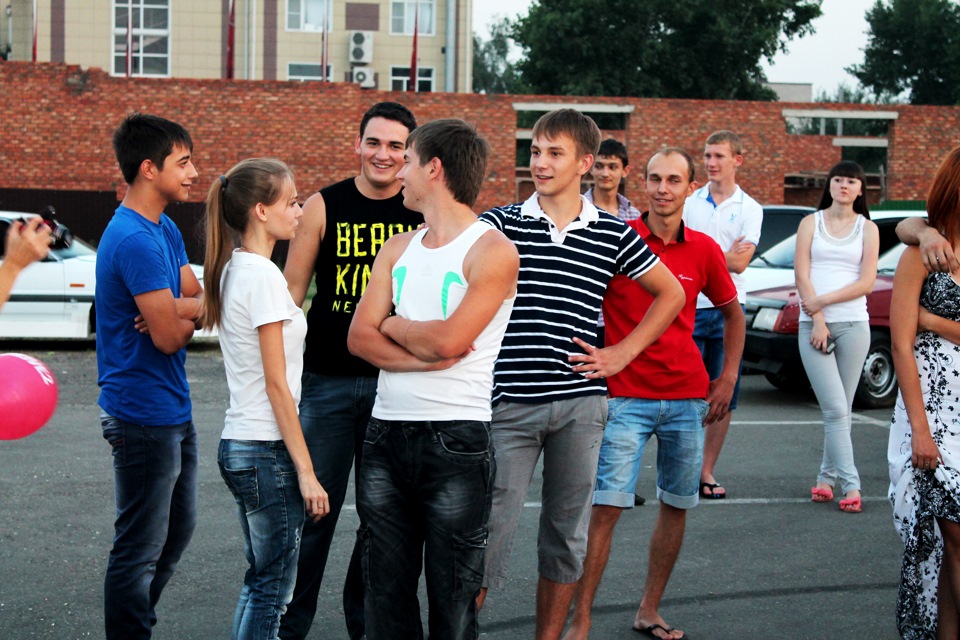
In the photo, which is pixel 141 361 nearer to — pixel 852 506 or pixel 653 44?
pixel 852 506

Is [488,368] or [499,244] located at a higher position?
[499,244]

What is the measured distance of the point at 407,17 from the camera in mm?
46375

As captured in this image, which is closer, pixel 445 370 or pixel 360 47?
pixel 445 370

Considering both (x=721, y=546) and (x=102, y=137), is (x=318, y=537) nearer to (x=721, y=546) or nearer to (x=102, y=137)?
(x=721, y=546)

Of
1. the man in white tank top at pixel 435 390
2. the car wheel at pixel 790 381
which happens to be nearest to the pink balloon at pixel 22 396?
the man in white tank top at pixel 435 390

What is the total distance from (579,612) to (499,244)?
68.9 inches

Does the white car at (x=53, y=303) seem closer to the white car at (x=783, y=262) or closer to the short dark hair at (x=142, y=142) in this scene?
the white car at (x=783, y=262)

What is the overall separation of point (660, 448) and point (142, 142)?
2.37m

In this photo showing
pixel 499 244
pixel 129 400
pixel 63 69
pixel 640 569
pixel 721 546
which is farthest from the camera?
pixel 63 69

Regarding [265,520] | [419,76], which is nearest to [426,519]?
[265,520]

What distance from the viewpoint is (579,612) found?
4414 mm

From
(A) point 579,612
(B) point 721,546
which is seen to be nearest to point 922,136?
(B) point 721,546

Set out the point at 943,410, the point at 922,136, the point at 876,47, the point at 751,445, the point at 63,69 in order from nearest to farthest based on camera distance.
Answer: the point at 943,410 < the point at 751,445 < the point at 63,69 < the point at 922,136 < the point at 876,47

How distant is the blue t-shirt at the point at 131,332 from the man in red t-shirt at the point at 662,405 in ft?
5.62
